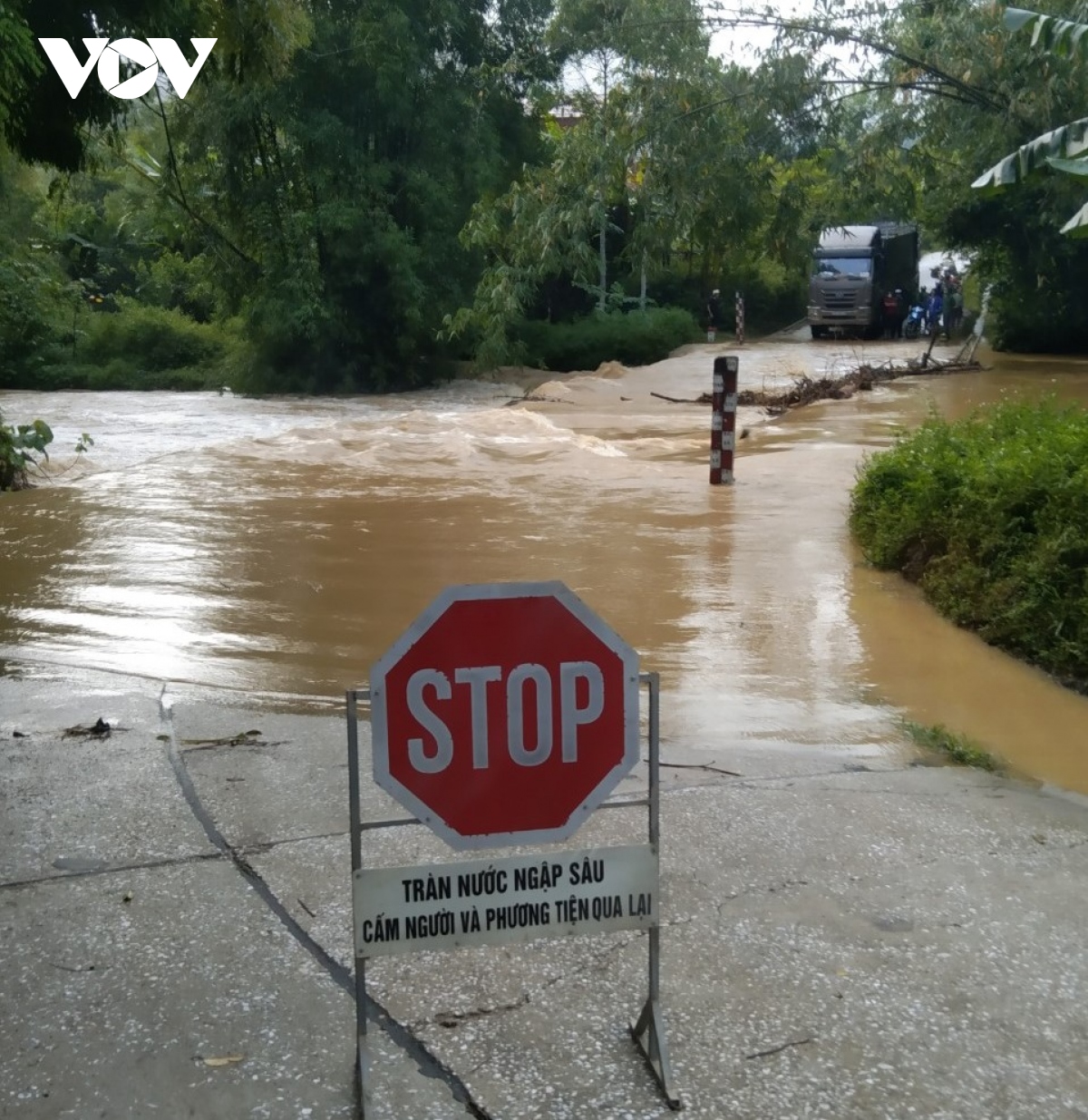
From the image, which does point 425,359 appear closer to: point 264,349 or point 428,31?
point 264,349

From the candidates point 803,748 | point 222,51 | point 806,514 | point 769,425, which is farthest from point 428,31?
point 803,748

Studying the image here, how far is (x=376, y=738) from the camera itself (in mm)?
2916

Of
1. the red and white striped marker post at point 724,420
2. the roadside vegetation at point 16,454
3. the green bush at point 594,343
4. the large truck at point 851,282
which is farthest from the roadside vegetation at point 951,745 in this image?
the large truck at point 851,282

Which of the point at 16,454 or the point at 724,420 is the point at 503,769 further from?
the point at 16,454

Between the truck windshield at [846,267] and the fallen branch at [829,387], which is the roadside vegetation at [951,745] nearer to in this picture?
the fallen branch at [829,387]

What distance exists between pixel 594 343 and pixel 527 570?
2556 centimetres

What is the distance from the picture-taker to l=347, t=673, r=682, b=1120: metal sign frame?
Answer: 2.97 metres

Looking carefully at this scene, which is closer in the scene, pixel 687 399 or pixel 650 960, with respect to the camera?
pixel 650 960

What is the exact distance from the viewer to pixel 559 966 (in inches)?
144

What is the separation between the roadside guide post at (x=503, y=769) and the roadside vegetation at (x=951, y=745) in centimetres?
295

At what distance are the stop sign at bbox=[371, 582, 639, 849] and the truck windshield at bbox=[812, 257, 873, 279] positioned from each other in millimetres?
35907

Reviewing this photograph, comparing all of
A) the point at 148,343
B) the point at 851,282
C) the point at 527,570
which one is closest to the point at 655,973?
the point at 527,570

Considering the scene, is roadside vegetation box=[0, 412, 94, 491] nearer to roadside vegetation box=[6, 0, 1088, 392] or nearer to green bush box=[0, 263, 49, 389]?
roadside vegetation box=[6, 0, 1088, 392]

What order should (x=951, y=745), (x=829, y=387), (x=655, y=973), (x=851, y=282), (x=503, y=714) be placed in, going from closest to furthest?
(x=503, y=714)
(x=655, y=973)
(x=951, y=745)
(x=829, y=387)
(x=851, y=282)
